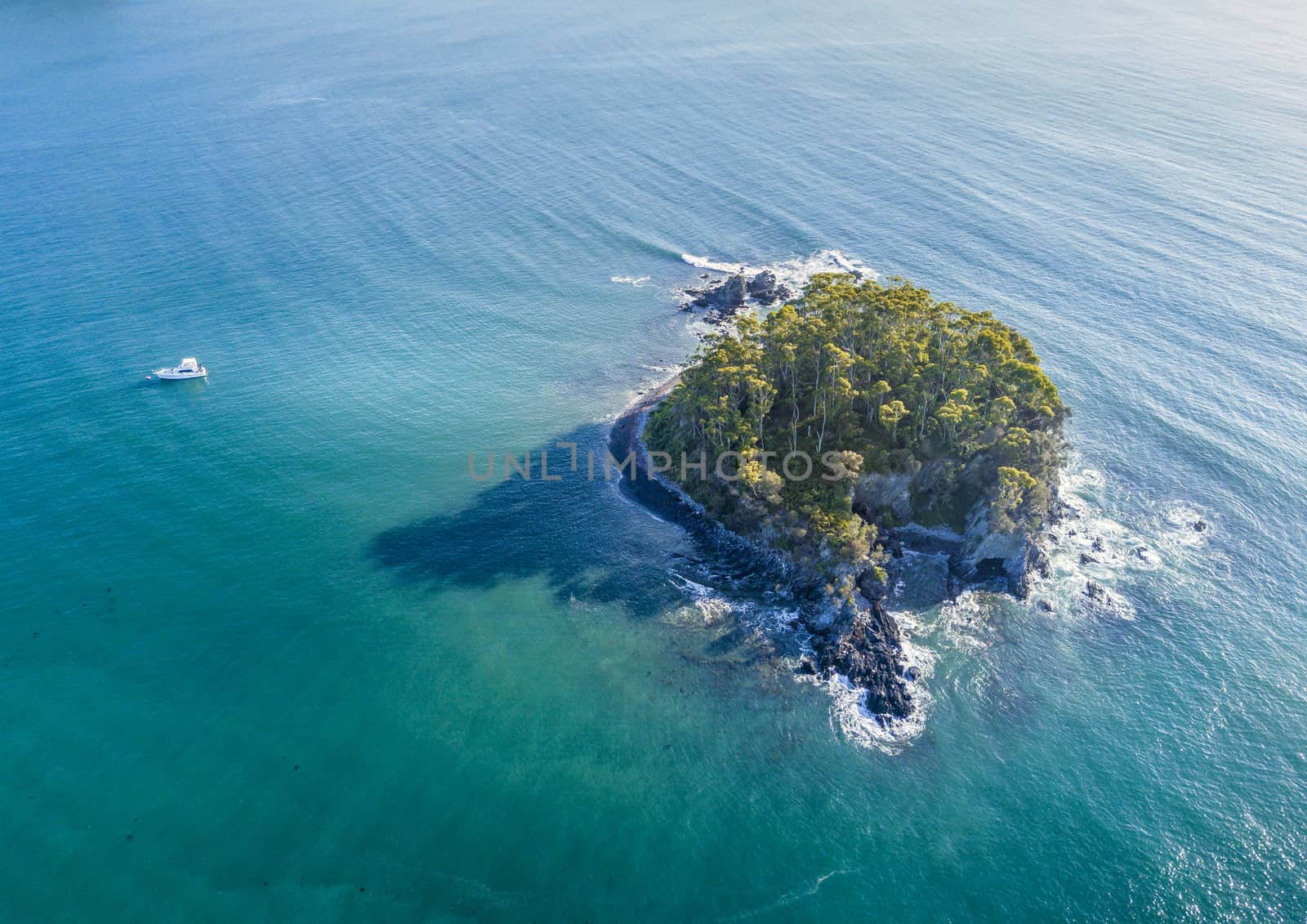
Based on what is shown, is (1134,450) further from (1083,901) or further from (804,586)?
(1083,901)

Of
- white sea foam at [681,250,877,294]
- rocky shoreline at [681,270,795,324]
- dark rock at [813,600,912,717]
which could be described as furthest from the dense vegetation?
white sea foam at [681,250,877,294]

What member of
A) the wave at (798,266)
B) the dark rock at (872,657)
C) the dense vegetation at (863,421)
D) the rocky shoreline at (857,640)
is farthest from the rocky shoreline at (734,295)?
the dark rock at (872,657)

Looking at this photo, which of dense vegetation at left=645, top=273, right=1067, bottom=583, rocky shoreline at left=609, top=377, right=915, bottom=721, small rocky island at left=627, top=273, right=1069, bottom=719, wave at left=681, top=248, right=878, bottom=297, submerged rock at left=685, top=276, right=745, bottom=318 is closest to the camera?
rocky shoreline at left=609, top=377, right=915, bottom=721

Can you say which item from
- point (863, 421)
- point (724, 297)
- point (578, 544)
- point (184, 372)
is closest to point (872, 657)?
point (863, 421)

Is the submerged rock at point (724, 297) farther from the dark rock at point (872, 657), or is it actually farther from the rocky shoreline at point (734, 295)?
the dark rock at point (872, 657)

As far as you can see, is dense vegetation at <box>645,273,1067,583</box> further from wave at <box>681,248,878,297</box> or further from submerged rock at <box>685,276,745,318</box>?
wave at <box>681,248,878,297</box>

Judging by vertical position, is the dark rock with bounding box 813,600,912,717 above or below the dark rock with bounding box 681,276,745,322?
below

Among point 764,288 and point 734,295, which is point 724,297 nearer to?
point 734,295
